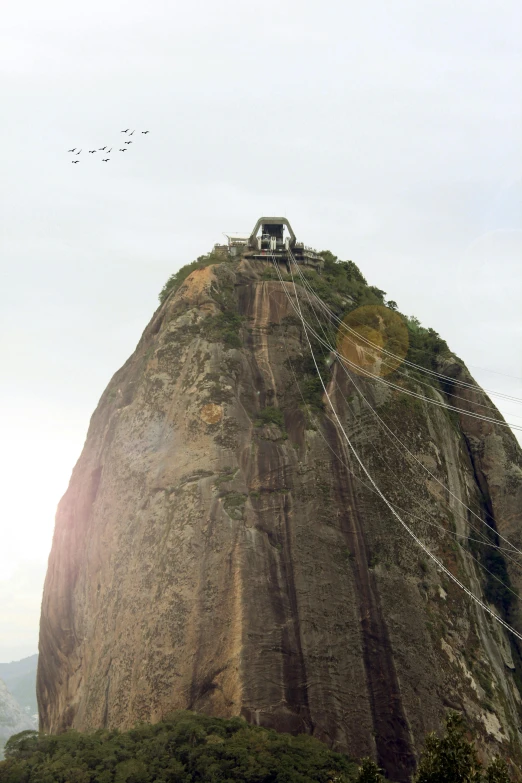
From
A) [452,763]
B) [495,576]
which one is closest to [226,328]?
[495,576]

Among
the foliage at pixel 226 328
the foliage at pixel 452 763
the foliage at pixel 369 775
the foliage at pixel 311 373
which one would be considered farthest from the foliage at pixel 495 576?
the foliage at pixel 369 775

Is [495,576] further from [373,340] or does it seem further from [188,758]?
[188,758]

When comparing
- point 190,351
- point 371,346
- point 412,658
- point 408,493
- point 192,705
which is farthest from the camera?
point 371,346

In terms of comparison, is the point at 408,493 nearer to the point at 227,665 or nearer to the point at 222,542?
the point at 222,542

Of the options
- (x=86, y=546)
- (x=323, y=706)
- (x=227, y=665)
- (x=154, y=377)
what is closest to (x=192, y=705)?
(x=227, y=665)

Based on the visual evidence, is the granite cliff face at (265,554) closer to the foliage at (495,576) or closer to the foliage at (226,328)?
→ the foliage at (226,328)

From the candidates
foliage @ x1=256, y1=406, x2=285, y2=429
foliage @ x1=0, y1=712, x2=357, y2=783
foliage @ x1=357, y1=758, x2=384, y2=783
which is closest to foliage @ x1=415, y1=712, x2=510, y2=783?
foliage @ x1=357, y1=758, x2=384, y2=783

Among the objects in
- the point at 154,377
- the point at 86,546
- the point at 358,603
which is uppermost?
the point at 154,377

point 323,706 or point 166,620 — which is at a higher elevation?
point 166,620
